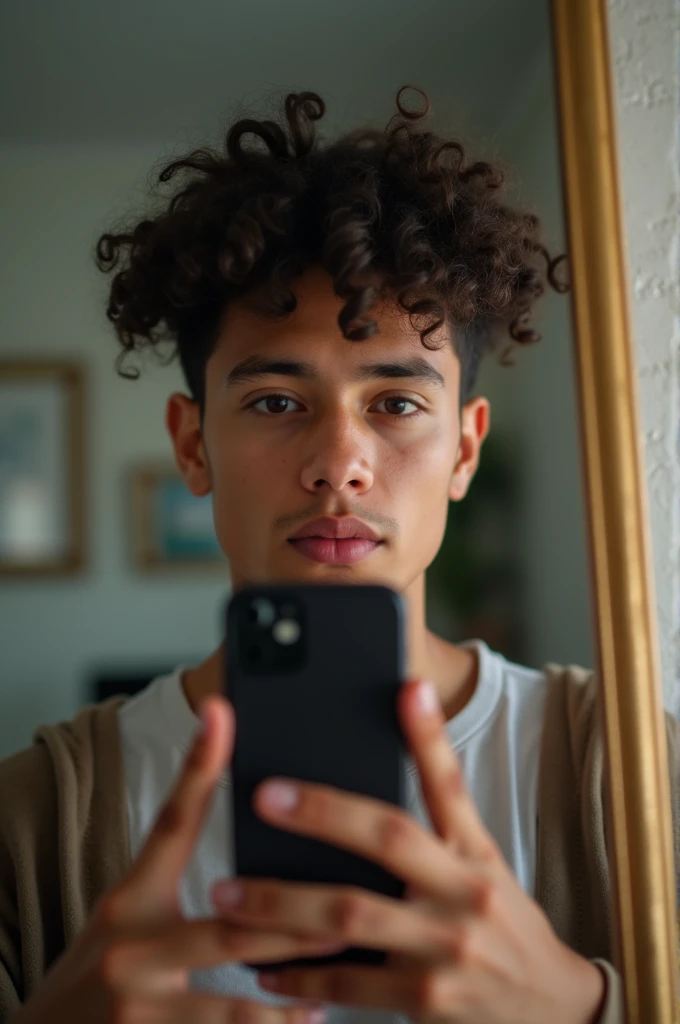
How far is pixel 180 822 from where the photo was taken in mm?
310

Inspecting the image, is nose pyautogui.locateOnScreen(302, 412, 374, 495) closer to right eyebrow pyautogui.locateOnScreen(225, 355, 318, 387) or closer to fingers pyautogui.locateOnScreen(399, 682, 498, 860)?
right eyebrow pyautogui.locateOnScreen(225, 355, 318, 387)

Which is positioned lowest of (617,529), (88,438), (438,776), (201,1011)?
(201,1011)

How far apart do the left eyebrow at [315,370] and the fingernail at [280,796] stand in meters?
0.26

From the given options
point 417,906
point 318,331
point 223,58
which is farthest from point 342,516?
point 223,58

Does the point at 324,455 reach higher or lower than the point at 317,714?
higher

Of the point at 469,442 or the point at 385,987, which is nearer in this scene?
the point at 385,987

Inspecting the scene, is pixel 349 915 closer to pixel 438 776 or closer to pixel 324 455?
pixel 438 776

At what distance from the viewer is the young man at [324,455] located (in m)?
0.48

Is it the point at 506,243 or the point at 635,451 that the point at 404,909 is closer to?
the point at 635,451

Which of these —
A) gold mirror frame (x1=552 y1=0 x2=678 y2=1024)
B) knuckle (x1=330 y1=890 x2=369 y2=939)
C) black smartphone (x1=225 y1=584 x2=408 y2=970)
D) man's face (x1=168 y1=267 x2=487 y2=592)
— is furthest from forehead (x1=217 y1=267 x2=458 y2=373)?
knuckle (x1=330 y1=890 x2=369 y2=939)

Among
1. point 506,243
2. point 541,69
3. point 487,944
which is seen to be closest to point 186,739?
point 487,944

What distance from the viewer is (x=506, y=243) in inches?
21.4

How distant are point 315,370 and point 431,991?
0.34 metres

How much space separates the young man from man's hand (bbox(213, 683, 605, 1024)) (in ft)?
0.28
